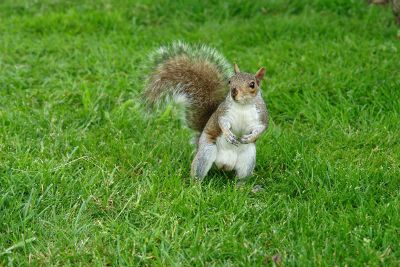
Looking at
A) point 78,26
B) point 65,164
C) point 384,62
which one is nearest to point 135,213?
point 65,164

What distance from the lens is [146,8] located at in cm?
566

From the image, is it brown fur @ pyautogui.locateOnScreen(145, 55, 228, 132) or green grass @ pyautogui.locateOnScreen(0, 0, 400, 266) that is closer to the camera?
green grass @ pyautogui.locateOnScreen(0, 0, 400, 266)

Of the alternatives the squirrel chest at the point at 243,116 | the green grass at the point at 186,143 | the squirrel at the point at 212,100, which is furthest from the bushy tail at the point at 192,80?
the squirrel chest at the point at 243,116

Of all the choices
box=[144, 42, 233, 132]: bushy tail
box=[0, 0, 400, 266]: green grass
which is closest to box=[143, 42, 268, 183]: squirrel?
box=[144, 42, 233, 132]: bushy tail

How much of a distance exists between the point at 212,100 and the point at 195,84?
0.12 meters

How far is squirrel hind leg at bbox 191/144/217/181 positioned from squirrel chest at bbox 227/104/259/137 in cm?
16

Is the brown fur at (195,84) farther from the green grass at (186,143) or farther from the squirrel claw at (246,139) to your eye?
the squirrel claw at (246,139)

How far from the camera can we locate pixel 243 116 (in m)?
2.96

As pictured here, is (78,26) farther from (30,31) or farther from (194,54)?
(194,54)

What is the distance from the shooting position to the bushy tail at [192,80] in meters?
3.26

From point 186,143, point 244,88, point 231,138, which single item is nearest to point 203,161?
point 231,138

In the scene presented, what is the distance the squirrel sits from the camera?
9.68 feet

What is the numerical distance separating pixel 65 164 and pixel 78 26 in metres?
2.54

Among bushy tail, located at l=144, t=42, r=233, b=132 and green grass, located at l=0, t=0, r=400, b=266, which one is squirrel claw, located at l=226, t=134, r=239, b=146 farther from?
bushy tail, located at l=144, t=42, r=233, b=132
